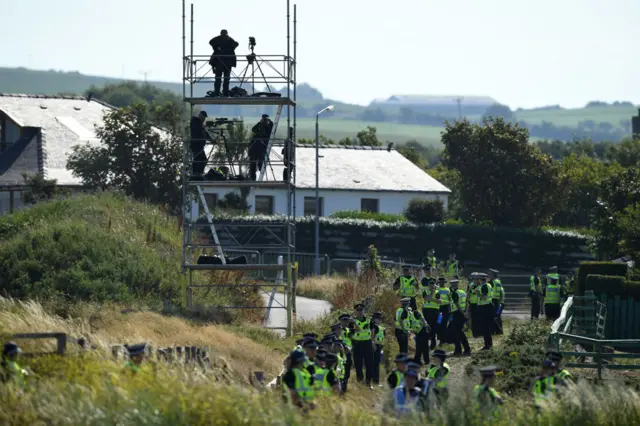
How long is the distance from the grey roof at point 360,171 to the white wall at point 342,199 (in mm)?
306

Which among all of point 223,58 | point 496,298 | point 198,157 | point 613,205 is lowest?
point 496,298

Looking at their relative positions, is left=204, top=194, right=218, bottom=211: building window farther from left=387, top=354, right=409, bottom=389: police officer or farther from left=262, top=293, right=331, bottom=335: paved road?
left=387, top=354, right=409, bottom=389: police officer

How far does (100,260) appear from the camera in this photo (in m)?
31.1

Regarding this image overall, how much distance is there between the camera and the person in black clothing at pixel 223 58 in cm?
2891

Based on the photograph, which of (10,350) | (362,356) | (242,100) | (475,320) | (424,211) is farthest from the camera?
(424,211)

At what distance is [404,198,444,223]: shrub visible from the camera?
55781 mm

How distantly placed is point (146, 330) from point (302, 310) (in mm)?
10895

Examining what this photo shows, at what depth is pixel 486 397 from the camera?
49.6 feet

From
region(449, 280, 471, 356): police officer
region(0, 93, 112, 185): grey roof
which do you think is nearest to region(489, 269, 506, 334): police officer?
region(449, 280, 471, 356): police officer

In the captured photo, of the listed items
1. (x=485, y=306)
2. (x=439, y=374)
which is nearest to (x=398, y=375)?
(x=439, y=374)

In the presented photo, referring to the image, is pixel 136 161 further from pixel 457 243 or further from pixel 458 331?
pixel 458 331

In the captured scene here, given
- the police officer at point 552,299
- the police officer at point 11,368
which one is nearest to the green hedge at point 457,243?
the police officer at point 552,299

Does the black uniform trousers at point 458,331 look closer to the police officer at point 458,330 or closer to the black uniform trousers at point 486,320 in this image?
the police officer at point 458,330

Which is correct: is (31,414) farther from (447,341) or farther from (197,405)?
(447,341)
